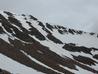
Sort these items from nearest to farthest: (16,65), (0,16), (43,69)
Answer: (16,65)
(43,69)
(0,16)

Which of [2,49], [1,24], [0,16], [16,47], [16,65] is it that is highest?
[0,16]

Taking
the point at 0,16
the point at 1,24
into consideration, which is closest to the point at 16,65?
the point at 1,24

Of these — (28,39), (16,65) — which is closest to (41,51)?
(28,39)

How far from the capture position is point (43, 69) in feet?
303

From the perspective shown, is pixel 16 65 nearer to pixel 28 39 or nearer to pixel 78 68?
pixel 78 68

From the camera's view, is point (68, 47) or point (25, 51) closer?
point (25, 51)

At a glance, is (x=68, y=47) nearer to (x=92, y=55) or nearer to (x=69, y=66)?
(x=92, y=55)

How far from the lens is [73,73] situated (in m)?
106

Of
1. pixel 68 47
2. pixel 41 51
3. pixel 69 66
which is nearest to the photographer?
pixel 69 66

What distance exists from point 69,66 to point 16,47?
23.8 m

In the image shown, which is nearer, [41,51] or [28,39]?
[41,51]

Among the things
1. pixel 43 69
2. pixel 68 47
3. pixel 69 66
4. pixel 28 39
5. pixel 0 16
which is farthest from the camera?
pixel 68 47

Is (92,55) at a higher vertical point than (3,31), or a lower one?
higher

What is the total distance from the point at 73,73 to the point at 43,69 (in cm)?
1705
